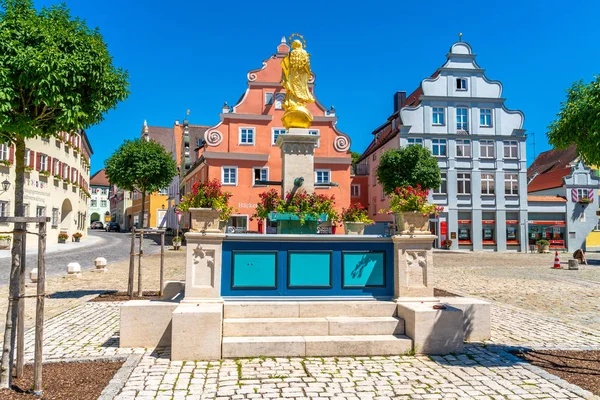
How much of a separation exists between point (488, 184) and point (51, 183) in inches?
1329

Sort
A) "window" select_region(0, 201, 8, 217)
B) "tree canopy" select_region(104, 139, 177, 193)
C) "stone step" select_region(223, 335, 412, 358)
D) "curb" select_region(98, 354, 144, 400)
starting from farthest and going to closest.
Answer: "tree canopy" select_region(104, 139, 177, 193) → "window" select_region(0, 201, 8, 217) → "stone step" select_region(223, 335, 412, 358) → "curb" select_region(98, 354, 144, 400)

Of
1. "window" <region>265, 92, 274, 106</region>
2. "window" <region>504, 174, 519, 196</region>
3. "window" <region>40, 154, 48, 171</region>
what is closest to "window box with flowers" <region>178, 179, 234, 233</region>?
"window" <region>265, 92, 274, 106</region>

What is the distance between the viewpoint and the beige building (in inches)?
1153

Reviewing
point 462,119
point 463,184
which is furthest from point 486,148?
point 463,184

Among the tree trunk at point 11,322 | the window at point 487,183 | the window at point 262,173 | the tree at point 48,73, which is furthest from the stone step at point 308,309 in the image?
the window at point 487,183

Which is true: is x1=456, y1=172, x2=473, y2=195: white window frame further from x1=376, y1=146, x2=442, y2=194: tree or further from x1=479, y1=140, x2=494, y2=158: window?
x1=376, y1=146, x2=442, y2=194: tree

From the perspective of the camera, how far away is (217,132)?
108 ft

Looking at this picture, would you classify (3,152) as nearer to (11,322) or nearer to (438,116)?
(11,322)

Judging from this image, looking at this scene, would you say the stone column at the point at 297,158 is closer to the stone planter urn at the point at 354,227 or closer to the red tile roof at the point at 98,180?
the stone planter urn at the point at 354,227

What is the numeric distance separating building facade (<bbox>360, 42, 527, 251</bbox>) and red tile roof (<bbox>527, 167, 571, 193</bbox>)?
587cm

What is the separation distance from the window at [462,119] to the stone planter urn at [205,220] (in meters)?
35.5

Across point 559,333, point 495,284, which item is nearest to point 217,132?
point 495,284

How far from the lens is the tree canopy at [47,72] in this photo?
312 inches

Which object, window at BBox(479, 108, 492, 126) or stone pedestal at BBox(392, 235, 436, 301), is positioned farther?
window at BBox(479, 108, 492, 126)
